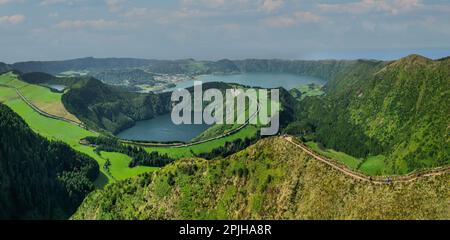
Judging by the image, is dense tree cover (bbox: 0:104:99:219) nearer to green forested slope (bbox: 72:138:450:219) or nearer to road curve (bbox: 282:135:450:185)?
green forested slope (bbox: 72:138:450:219)

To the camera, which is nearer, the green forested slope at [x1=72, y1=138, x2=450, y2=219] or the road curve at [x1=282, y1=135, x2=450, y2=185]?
the green forested slope at [x1=72, y1=138, x2=450, y2=219]

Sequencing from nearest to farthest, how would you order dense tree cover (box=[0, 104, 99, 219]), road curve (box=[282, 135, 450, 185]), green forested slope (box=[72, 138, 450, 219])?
1. green forested slope (box=[72, 138, 450, 219])
2. road curve (box=[282, 135, 450, 185])
3. dense tree cover (box=[0, 104, 99, 219])

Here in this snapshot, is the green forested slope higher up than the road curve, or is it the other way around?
the road curve

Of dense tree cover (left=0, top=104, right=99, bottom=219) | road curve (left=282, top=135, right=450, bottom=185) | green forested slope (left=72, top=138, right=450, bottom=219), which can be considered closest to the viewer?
green forested slope (left=72, top=138, right=450, bottom=219)

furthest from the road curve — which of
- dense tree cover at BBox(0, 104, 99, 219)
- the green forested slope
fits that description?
dense tree cover at BBox(0, 104, 99, 219)

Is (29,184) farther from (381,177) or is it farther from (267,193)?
(381,177)
